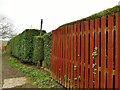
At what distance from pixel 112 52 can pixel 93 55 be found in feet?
2.30

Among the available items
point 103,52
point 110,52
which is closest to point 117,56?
point 110,52

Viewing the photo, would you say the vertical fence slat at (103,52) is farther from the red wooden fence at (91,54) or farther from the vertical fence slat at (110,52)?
the vertical fence slat at (110,52)

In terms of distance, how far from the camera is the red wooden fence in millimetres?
4156

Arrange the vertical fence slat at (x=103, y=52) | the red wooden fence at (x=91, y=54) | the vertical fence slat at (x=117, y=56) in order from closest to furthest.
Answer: the vertical fence slat at (x=117, y=56) → the red wooden fence at (x=91, y=54) → the vertical fence slat at (x=103, y=52)

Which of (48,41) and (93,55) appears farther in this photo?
(48,41)

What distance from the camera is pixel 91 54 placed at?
4984 millimetres

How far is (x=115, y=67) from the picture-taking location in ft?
13.4

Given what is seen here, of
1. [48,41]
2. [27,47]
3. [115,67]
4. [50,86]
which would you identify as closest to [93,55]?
[115,67]

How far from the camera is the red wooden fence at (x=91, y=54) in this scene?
4156 mm

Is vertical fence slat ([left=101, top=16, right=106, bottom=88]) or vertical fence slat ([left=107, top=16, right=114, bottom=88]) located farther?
vertical fence slat ([left=101, top=16, right=106, bottom=88])

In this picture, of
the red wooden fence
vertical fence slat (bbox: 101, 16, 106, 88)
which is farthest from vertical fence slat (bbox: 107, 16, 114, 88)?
vertical fence slat (bbox: 101, 16, 106, 88)

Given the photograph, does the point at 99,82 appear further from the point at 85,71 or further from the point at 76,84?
the point at 76,84

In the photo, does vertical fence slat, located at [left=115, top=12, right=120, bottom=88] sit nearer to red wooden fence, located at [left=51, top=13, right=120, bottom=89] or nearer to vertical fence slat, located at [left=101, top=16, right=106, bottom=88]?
red wooden fence, located at [left=51, top=13, right=120, bottom=89]

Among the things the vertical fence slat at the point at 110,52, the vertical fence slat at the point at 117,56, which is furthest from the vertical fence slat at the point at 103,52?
the vertical fence slat at the point at 117,56
